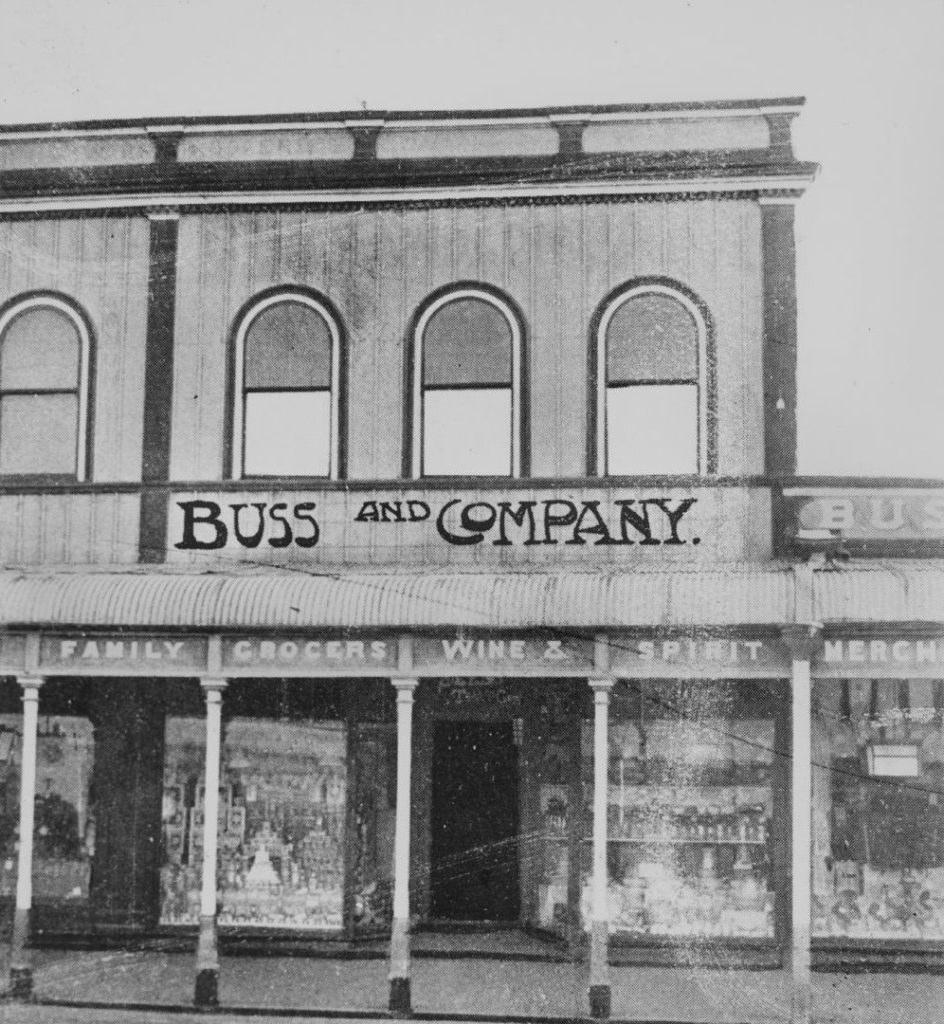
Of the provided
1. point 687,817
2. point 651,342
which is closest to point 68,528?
point 651,342

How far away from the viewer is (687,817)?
1216cm

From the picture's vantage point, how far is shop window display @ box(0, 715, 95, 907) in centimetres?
1286

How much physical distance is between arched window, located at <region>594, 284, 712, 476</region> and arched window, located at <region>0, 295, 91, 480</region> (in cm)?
502

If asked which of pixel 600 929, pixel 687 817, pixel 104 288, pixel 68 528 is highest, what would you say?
pixel 104 288

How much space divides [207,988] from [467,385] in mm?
5768

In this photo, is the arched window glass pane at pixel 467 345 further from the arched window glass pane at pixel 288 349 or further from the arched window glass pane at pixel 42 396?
the arched window glass pane at pixel 42 396

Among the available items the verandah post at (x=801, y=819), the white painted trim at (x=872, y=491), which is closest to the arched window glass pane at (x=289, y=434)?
the white painted trim at (x=872, y=491)

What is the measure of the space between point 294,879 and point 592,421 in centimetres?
512

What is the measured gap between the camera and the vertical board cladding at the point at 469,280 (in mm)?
12328

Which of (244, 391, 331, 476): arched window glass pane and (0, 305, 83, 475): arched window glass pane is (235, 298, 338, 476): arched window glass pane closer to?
(244, 391, 331, 476): arched window glass pane

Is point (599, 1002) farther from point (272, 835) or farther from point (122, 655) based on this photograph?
point (122, 655)

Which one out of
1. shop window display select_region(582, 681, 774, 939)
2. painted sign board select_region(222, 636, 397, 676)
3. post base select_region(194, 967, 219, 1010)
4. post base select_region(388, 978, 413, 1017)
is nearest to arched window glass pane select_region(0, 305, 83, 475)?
painted sign board select_region(222, 636, 397, 676)

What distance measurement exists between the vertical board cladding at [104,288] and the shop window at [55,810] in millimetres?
2583

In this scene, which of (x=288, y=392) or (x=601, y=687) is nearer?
(x=601, y=687)
